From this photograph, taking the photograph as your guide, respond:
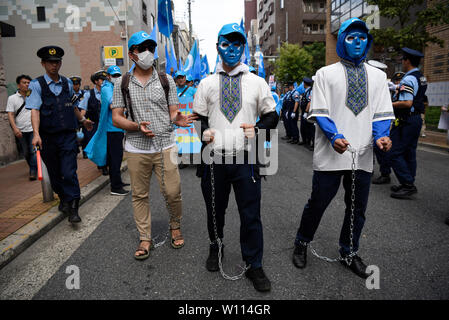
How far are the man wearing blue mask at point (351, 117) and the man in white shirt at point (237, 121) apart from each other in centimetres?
49

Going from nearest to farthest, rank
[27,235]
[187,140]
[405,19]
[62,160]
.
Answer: [27,235] < [62,160] < [187,140] < [405,19]

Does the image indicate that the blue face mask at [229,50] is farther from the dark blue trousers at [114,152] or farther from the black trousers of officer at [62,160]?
the dark blue trousers at [114,152]

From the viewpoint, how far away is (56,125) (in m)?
4.16

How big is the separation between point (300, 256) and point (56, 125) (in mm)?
3320

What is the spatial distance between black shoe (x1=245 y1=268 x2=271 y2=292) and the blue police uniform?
270cm

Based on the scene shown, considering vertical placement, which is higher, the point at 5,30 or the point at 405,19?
the point at 405,19

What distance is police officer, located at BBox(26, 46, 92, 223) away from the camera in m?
4.04

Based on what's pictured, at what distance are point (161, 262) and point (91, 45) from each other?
19.6m

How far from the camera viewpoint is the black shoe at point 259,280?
2617 mm

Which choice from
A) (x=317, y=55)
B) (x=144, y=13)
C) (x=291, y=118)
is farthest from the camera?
(x=317, y=55)

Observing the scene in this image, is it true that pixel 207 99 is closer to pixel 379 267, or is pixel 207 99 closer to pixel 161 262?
A: pixel 161 262

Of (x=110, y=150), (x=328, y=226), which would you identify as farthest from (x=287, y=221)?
(x=110, y=150)

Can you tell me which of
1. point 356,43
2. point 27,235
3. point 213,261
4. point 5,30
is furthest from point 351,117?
point 5,30

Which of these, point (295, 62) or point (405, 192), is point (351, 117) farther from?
point (295, 62)
